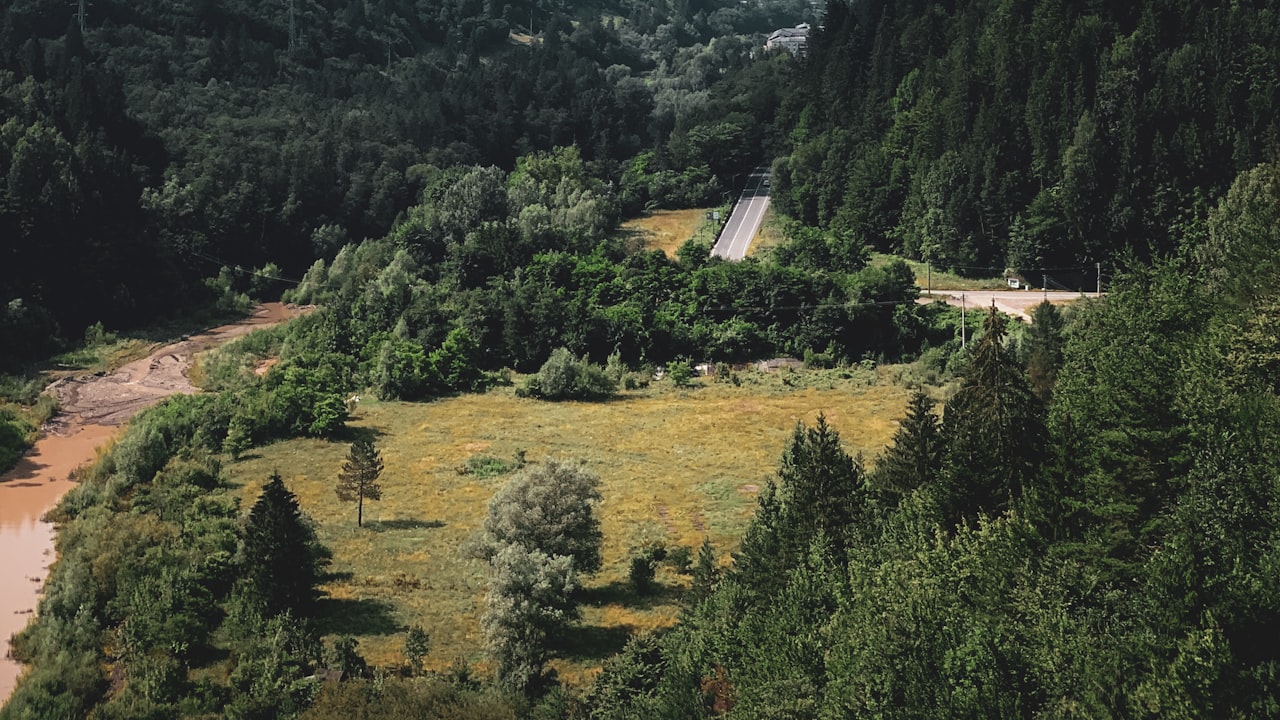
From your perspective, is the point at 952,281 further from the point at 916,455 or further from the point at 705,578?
Result: the point at 705,578

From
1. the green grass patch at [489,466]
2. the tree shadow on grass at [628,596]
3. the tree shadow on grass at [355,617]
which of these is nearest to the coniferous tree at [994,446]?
the tree shadow on grass at [628,596]

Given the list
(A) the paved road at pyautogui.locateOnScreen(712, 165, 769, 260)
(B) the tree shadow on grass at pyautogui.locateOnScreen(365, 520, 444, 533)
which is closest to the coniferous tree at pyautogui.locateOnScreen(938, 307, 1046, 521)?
(B) the tree shadow on grass at pyautogui.locateOnScreen(365, 520, 444, 533)

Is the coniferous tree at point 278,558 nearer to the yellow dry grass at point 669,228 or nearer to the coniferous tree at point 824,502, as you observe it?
the coniferous tree at point 824,502

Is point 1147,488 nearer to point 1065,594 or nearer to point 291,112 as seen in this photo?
point 1065,594

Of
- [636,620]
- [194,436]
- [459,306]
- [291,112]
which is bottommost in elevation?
[636,620]

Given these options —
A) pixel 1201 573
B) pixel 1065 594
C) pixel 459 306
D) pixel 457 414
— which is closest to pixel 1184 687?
pixel 1201 573
